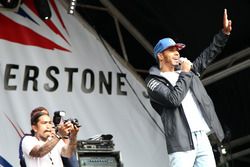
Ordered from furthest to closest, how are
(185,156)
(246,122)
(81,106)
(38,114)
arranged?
(246,122) → (81,106) → (38,114) → (185,156)

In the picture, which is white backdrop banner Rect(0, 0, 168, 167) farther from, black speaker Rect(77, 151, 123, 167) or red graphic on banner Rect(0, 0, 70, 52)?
black speaker Rect(77, 151, 123, 167)

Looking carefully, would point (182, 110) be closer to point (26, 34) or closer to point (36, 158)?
point (36, 158)

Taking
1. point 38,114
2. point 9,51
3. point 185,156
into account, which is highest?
point 9,51

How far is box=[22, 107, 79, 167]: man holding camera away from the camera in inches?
145

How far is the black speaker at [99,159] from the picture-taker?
4316 mm

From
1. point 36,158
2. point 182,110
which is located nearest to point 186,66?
point 182,110

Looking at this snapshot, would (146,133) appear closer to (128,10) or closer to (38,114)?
(128,10)

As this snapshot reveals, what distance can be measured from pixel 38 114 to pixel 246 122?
120 inches

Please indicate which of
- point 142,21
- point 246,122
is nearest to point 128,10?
point 142,21

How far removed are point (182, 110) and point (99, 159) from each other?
856 millimetres

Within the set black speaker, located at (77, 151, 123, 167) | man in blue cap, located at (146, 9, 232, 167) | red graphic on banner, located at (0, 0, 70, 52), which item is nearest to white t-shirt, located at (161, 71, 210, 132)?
man in blue cap, located at (146, 9, 232, 167)

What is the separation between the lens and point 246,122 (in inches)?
253

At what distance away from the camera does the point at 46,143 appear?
369 centimetres

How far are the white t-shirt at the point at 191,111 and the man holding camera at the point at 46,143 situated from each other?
69 cm
